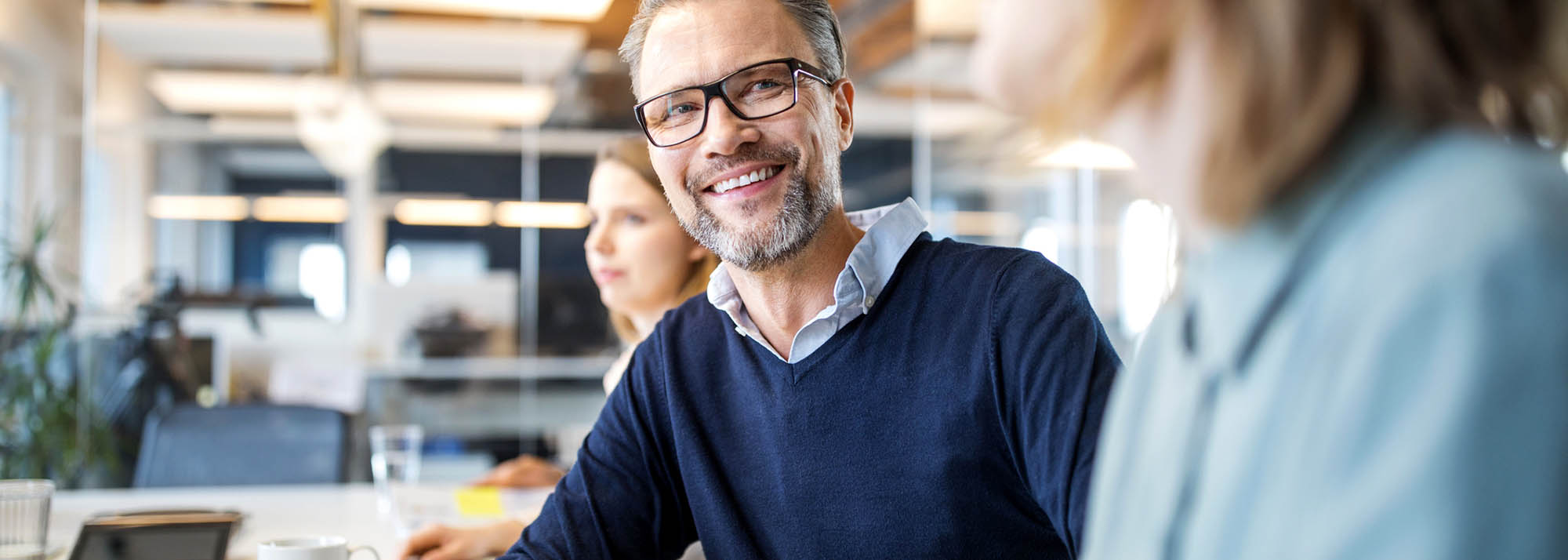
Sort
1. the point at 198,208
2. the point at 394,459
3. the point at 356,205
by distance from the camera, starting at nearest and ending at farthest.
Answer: the point at 394,459, the point at 198,208, the point at 356,205

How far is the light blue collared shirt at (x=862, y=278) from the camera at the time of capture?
1254 mm

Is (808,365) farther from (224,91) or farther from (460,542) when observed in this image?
(224,91)

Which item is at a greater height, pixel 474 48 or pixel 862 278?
pixel 474 48

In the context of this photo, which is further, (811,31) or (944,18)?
(944,18)

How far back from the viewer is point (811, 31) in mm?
1406

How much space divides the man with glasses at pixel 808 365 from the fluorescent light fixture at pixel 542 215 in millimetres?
4241

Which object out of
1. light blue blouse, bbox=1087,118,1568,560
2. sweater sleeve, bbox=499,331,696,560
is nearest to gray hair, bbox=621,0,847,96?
sweater sleeve, bbox=499,331,696,560

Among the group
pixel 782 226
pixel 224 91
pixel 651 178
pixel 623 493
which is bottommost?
pixel 623 493

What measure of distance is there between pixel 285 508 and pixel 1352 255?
212 cm

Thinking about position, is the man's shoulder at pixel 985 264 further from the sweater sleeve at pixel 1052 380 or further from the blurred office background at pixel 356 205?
the blurred office background at pixel 356 205

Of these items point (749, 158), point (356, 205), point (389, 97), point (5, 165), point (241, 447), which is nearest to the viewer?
point (749, 158)

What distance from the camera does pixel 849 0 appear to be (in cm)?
598

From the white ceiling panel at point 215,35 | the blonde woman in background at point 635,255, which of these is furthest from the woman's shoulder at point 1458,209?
the white ceiling panel at point 215,35

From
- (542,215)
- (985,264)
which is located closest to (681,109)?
(985,264)
